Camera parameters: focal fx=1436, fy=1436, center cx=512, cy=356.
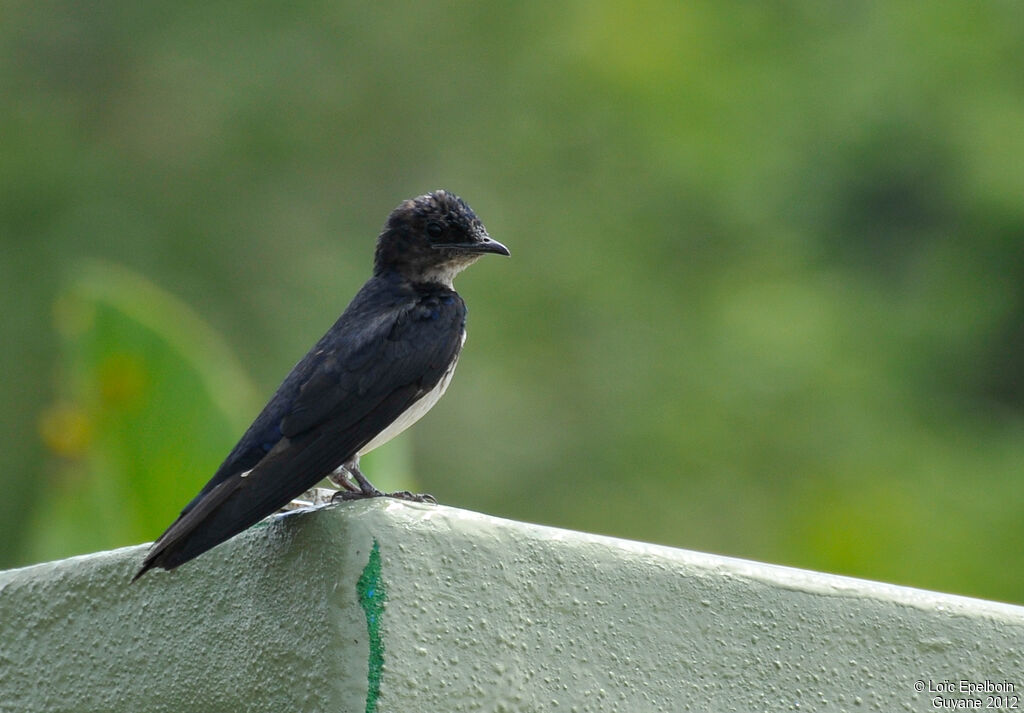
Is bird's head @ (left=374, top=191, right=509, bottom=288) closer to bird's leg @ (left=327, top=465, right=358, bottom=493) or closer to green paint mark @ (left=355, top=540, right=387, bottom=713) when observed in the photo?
bird's leg @ (left=327, top=465, right=358, bottom=493)

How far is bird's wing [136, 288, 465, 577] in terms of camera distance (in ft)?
8.66

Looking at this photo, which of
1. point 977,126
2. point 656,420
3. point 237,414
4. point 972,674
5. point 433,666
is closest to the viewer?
point 433,666

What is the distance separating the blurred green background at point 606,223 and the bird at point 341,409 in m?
7.24

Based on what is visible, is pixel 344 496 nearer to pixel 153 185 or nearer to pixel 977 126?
pixel 153 185

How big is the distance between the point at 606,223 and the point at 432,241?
32.6 ft

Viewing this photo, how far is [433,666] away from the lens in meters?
2.38

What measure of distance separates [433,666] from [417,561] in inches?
6.9

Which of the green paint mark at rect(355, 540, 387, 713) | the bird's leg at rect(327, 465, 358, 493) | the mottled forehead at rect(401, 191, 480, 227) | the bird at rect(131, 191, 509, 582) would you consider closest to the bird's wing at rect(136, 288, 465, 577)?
the bird at rect(131, 191, 509, 582)

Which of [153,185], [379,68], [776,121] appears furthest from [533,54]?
[153,185]

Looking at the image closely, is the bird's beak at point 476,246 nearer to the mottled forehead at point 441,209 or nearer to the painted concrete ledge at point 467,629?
the mottled forehead at point 441,209

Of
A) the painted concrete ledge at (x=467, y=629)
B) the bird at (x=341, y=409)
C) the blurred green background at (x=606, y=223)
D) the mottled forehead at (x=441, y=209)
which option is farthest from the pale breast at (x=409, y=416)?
the blurred green background at (x=606, y=223)

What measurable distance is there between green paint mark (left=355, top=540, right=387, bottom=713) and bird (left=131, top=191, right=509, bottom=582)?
39 centimetres

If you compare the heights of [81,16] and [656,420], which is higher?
[81,16]

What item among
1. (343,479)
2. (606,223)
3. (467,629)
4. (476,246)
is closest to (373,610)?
(467,629)
